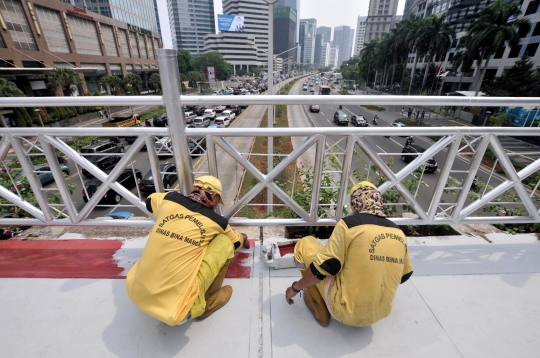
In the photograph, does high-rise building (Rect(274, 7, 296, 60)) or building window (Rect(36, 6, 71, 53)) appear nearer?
building window (Rect(36, 6, 71, 53))

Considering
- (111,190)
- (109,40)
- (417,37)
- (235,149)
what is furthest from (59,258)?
(109,40)

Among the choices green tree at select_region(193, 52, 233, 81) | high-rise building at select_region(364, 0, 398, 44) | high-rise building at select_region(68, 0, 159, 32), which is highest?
high-rise building at select_region(364, 0, 398, 44)

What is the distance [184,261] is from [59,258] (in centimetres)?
178

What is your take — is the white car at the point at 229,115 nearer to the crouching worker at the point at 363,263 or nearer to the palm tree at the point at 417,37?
the crouching worker at the point at 363,263

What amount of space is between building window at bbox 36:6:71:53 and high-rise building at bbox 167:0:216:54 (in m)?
81.6

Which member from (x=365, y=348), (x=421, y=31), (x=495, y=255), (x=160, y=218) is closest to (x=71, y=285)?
(x=160, y=218)

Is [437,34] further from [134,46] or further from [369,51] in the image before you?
[134,46]

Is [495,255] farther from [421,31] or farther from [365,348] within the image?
[421,31]

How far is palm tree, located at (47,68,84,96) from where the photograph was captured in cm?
3006

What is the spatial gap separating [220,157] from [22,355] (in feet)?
6.81

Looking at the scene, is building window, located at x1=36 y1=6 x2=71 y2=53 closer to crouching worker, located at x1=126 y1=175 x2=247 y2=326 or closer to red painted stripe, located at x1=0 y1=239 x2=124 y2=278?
red painted stripe, located at x1=0 y1=239 x2=124 y2=278

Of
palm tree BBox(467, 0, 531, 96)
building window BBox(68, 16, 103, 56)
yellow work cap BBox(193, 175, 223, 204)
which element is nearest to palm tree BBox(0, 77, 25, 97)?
building window BBox(68, 16, 103, 56)

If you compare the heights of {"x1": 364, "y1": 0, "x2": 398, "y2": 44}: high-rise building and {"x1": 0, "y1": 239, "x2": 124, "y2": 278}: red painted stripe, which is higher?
{"x1": 364, "y1": 0, "x2": 398, "y2": 44}: high-rise building

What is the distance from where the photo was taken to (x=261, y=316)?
6.46 feet
